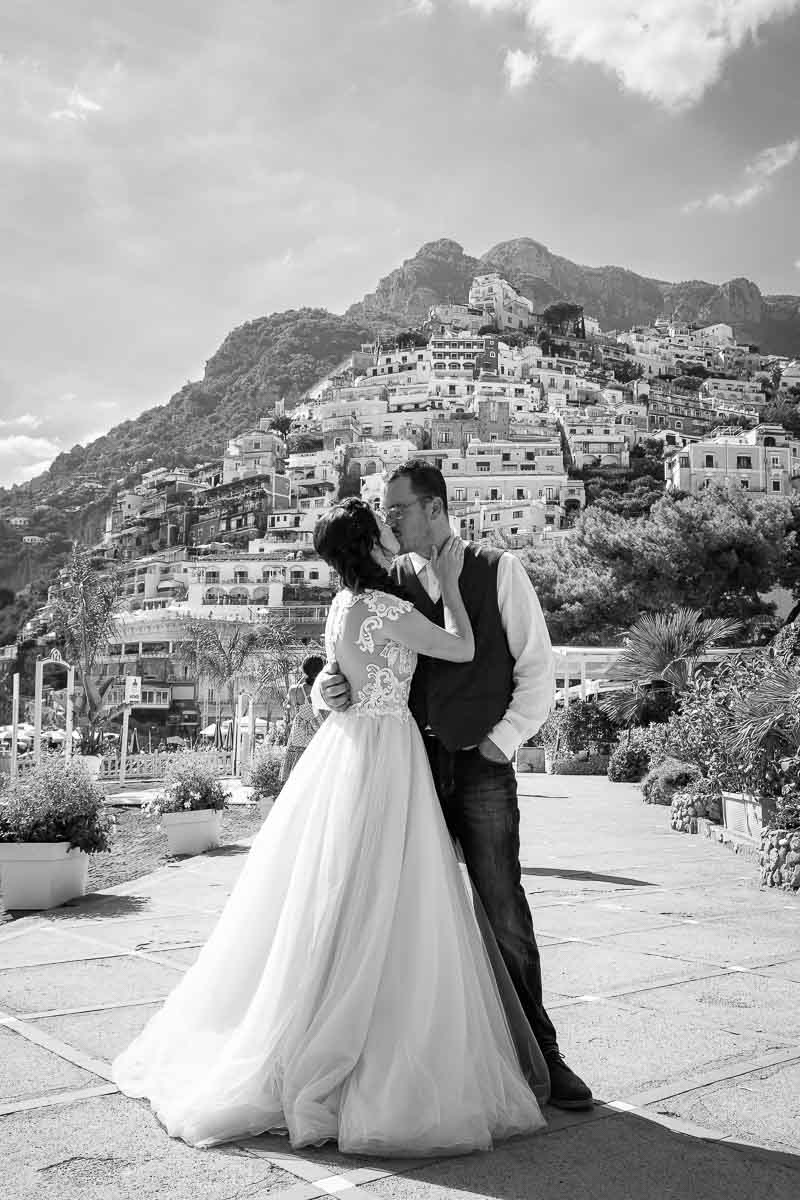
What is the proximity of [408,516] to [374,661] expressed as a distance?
455 mm

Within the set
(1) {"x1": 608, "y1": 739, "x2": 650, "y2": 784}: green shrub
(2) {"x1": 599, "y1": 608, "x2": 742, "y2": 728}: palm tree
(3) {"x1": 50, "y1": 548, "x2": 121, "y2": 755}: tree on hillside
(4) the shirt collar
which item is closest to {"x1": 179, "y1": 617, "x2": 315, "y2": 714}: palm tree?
(3) {"x1": 50, "y1": 548, "x2": 121, "y2": 755}: tree on hillside

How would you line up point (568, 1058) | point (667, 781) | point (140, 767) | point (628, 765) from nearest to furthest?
point (568, 1058), point (667, 781), point (628, 765), point (140, 767)

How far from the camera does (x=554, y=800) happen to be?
14000 mm

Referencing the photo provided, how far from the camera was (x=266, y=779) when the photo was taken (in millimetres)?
11672

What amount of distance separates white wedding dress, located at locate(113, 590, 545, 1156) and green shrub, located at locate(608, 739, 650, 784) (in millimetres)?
14574

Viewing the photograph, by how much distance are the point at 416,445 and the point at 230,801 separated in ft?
340

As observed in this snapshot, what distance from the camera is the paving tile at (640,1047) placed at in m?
2.96

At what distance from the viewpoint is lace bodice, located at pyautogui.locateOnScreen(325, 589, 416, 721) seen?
299 centimetres

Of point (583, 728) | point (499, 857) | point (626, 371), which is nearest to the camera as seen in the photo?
point (499, 857)

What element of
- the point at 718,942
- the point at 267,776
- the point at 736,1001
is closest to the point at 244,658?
the point at 267,776

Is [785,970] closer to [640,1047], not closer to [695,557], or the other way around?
[640,1047]

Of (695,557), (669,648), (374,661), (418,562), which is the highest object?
(695,557)

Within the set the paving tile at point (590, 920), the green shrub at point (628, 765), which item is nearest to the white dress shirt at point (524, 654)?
the paving tile at point (590, 920)

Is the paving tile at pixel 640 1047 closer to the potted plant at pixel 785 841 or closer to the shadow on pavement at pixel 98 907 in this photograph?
the shadow on pavement at pixel 98 907
